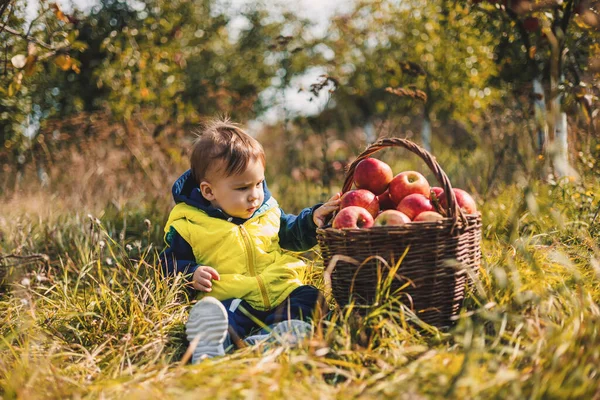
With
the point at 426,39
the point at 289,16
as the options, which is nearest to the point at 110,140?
the point at 426,39

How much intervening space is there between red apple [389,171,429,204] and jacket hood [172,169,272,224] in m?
0.73

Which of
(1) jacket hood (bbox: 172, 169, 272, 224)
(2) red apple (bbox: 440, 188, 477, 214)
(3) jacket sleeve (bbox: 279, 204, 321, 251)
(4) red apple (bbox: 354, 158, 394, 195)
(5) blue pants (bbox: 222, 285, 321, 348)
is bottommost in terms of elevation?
(5) blue pants (bbox: 222, 285, 321, 348)

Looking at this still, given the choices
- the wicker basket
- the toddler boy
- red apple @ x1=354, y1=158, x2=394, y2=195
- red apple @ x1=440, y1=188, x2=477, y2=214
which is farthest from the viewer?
red apple @ x1=354, y1=158, x2=394, y2=195

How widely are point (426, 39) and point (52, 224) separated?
204 inches

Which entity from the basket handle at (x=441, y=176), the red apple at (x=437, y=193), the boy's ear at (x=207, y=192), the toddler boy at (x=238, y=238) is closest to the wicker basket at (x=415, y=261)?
the basket handle at (x=441, y=176)

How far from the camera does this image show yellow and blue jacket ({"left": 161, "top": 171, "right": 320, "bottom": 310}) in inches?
110

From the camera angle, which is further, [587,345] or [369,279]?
[369,279]

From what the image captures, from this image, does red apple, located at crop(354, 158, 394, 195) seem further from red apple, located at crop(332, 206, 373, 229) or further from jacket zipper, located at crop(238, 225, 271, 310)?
jacket zipper, located at crop(238, 225, 271, 310)

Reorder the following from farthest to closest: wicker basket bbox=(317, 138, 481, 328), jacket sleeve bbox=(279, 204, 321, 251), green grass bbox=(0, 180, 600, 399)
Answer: jacket sleeve bbox=(279, 204, 321, 251) < wicker basket bbox=(317, 138, 481, 328) < green grass bbox=(0, 180, 600, 399)

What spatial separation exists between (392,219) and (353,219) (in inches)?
6.5

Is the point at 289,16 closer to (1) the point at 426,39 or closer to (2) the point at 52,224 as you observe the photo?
(1) the point at 426,39

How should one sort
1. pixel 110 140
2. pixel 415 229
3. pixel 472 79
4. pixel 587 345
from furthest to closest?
pixel 110 140, pixel 472 79, pixel 415 229, pixel 587 345

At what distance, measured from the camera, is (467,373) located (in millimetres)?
1723

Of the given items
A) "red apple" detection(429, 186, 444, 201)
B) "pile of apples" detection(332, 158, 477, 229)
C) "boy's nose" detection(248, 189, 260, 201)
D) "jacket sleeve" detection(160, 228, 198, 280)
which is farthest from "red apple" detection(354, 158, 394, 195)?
"jacket sleeve" detection(160, 228, 198, 280)
